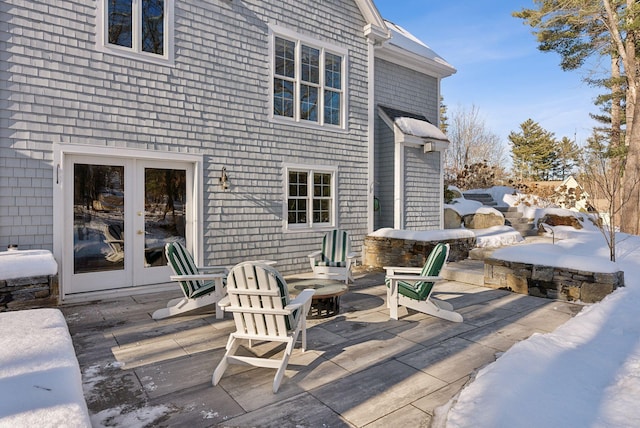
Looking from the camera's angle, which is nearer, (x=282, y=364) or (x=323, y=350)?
(x=282, y=364)

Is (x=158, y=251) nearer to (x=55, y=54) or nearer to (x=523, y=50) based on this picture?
(x=55, y=54)

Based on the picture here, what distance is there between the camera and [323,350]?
3.53 m

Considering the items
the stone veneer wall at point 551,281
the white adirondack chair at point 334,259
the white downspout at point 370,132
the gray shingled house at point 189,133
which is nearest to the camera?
the gray shingled house at point 189,133

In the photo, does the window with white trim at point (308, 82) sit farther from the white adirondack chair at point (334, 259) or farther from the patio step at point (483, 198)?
the patio step at point (483, 198)

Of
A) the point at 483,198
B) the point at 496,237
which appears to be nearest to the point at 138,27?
the point at 496,237

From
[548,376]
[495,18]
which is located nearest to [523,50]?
[495,18]

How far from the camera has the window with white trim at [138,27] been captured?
17.8 feet

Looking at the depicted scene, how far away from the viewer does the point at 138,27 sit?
564 centimetres

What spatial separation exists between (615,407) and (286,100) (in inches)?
269

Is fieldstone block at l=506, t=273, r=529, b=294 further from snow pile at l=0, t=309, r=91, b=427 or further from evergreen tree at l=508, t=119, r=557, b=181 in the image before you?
evergreen tree at l=508, t=119, r=557, b=181

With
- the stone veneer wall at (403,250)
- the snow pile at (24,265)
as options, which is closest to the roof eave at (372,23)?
the stone veneer wall at (403,250)

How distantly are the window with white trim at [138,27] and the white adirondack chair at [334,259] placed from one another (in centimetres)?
423

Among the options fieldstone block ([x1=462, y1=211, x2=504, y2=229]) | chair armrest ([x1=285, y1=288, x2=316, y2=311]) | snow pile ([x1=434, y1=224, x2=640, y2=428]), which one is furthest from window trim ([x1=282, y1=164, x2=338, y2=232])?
fieldstone block ([x1=462, y1=211, x2=504, y2=229])

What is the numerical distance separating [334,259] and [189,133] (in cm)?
340
